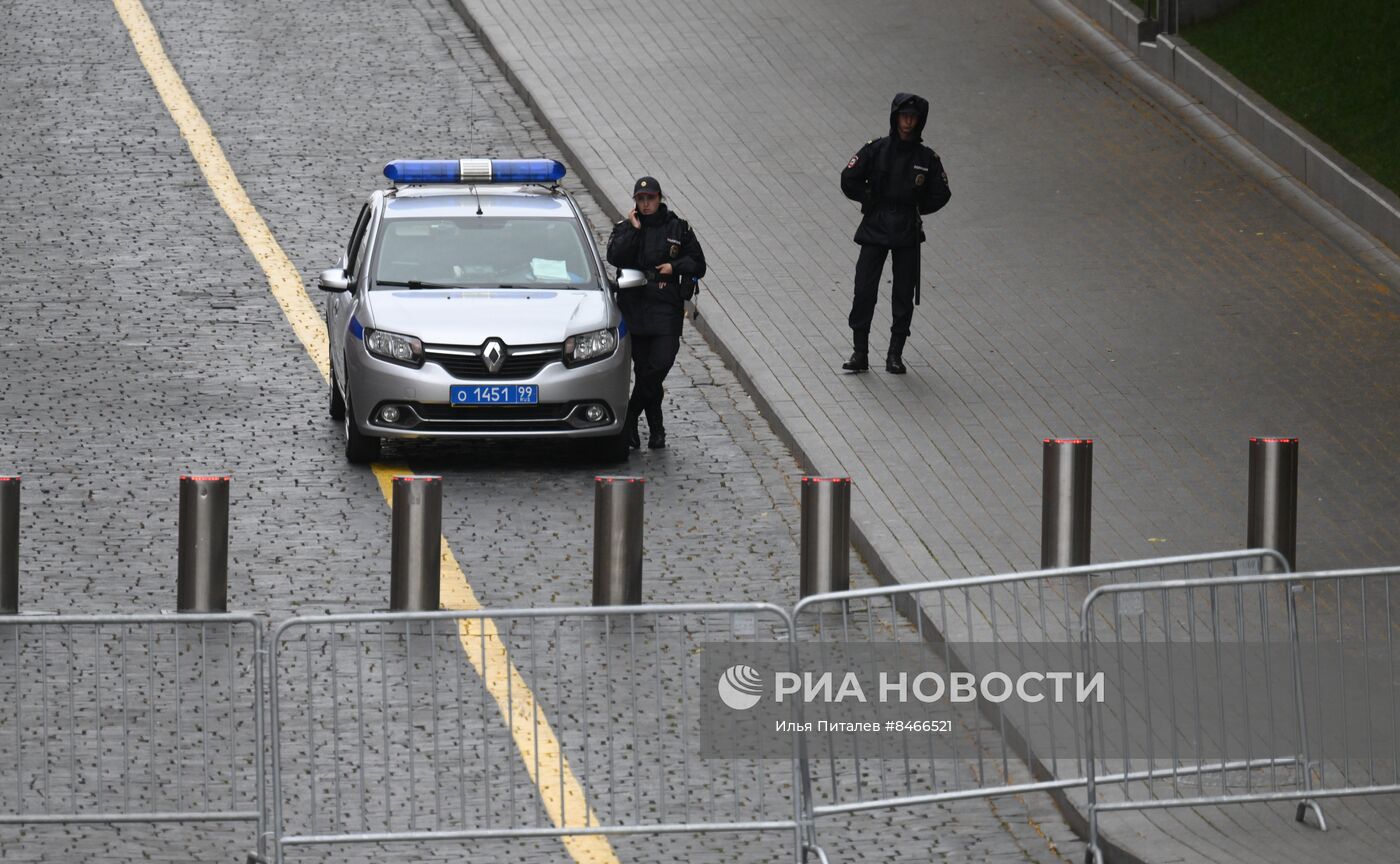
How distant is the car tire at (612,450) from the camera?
1446cm

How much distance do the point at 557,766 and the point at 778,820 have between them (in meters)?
0.86

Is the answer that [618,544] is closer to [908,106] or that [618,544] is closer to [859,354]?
[859,354]

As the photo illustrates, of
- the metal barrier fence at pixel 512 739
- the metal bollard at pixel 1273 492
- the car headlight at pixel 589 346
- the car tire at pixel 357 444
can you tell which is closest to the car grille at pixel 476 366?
the car headlight at pixel 589 346

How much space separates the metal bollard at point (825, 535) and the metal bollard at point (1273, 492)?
2.13 metres

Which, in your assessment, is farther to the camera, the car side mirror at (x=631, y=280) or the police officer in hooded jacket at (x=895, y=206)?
the police officer in hooded jacket at (x=895, y=206)

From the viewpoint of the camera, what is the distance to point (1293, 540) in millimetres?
12188

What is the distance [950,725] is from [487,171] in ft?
25.8

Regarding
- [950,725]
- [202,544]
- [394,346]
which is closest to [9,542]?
[202,544]

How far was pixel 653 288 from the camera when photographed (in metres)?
14.6

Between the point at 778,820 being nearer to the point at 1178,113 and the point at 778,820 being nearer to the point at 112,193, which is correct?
the point at 112,193

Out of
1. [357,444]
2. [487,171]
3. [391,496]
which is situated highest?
[487,171]

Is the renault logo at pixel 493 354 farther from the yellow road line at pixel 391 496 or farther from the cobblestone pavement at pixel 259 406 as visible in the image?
the yellow road line at pixel 391 496

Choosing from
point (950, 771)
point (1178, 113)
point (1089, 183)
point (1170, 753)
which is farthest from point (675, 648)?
point (1178, 113)

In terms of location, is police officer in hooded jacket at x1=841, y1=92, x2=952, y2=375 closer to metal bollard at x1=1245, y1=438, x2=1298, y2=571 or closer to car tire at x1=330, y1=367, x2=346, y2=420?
car tire at x1=330, y1=367, x2=346, y2=420
